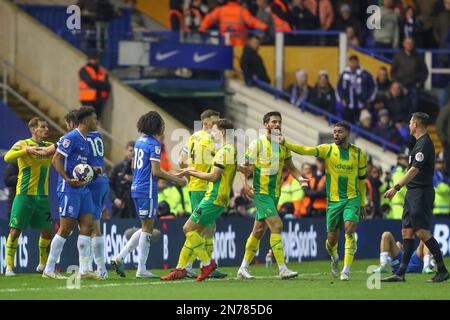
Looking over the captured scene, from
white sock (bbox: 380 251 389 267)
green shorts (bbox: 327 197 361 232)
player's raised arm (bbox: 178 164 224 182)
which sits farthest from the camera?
white sock (bbox: 380 251 389 267)

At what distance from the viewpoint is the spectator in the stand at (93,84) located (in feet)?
Result: 88.9

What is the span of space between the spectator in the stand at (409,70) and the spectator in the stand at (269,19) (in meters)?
2.75

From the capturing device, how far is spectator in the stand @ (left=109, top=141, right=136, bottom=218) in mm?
23047

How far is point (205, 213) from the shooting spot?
1770cm

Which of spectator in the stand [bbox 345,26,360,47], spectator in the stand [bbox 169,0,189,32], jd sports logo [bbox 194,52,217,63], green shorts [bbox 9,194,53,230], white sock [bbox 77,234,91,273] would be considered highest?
spectator in the stand [bbox 169,0,189,32]

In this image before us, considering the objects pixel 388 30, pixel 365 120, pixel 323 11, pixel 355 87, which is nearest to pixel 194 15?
pixel 323 11

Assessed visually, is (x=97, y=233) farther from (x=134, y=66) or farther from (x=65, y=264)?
(x=134, y=66)

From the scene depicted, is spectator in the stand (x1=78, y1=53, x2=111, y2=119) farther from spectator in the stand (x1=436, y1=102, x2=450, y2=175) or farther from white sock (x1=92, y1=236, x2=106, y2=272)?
white sock (x1=92, y1=236, x2=106, y2=272)

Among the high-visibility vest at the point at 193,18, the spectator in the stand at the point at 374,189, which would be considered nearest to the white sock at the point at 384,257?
the spectator in the stand at the point at 374,189

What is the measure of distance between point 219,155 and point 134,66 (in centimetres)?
1226

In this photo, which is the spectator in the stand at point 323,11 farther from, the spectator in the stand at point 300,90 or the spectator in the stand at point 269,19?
the spectator in the stand at point 300,90

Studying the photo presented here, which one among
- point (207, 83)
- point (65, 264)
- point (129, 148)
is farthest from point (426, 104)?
point (65, 264)

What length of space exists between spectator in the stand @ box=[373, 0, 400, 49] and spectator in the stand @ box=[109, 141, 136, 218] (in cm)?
1061

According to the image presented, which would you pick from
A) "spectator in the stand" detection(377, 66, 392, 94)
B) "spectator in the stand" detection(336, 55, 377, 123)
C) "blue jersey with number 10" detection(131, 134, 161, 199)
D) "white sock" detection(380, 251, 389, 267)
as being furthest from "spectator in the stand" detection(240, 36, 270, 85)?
"blue jersey with number 10" detection(131, 134, 161, 199)
